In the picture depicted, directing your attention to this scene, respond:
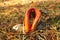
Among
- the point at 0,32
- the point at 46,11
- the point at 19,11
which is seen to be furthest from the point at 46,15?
the point at 0,32

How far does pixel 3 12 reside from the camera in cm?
652

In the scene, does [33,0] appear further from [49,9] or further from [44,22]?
[44,22]

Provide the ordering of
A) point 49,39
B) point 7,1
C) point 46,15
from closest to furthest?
1. point 49,39
2. point 46,15
3. point 7,1

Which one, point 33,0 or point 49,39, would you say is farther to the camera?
point 33,0

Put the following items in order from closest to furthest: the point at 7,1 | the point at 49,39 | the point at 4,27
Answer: the point at 49,39 → the point at 4,27 → the point at 7,1

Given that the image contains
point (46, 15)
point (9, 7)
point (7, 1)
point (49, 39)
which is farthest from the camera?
point (7, 1)

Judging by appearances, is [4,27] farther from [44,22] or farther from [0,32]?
[44,22]

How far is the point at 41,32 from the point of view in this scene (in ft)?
18.4

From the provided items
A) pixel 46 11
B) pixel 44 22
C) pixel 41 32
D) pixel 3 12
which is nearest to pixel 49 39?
pixel 41 32

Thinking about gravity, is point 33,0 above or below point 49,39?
above

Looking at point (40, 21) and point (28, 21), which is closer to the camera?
point (28, 21)

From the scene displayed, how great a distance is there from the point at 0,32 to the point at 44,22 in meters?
0.98

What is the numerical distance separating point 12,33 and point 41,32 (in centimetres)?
58

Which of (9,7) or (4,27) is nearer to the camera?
(4,27)
